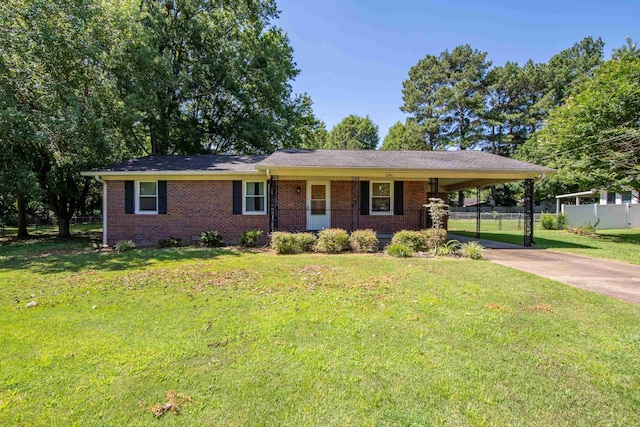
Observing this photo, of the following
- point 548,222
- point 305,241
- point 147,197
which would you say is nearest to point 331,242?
point 305,241

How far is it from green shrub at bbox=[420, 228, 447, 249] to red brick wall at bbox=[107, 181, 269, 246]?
583 centimetres

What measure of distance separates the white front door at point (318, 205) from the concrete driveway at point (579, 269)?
590 cm

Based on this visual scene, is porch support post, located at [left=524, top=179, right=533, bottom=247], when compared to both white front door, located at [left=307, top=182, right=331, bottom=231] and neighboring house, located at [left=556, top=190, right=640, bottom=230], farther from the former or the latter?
neighboring house, located at [left=556, top=190, right=640, bottom=230]

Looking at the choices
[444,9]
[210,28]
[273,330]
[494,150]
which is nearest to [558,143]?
[444,9]

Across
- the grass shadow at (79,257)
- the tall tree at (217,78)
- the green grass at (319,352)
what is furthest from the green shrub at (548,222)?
the grass shadow at (79,257)

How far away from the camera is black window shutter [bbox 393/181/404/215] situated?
41.8ft

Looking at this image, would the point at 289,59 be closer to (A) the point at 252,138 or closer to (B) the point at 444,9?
(A) the point at 252,138

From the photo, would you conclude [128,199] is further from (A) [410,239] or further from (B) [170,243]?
(A) [410,239]

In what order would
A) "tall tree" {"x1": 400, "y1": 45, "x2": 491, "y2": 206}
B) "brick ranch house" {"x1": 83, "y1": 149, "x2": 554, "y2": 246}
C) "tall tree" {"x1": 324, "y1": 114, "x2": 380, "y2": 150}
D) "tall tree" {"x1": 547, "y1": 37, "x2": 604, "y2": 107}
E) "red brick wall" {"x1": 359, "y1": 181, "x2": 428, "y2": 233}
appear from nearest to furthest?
"brick ranch house" {"x1": 83, "y1": 149, "x2": 554, "y2": 246}, "red brick wall" {"x1": 359, "y1": 181, "x2": 428, "y2": 233}, "tall tree" {"x1": 547, "y1": 37, "x2": 604, "y2": 107}, "tall tree" {"x1": 400, "y1": 45, "x2": 491, "y2": 206}, "tall tree" {"x1": 324, "y1": 114, "x2": 380, "y2": 150}

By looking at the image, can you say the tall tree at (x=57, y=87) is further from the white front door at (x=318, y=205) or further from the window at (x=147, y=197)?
the white front door at (x=318, y=205)

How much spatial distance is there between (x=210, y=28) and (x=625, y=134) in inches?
851

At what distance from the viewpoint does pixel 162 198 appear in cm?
1195

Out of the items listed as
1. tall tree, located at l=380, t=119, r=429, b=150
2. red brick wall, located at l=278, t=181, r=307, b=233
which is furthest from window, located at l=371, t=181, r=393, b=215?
tall tree, located at l=380, t=119, r=429, b=150

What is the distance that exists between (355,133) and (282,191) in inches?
1536
